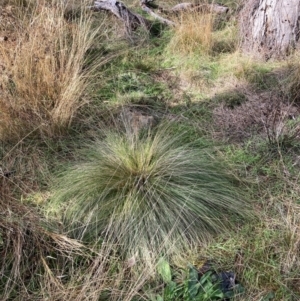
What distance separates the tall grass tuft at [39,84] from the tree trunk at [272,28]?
178cm

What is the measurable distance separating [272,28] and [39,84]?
2297 millimetres

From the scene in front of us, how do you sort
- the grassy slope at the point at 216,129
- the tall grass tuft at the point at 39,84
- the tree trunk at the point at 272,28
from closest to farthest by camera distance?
the grassy slope at the point at 216,129 < the tall grass tuft at the point at 39,84 < the tree trunk at the point at 272,28

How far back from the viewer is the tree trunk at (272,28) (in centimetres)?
378

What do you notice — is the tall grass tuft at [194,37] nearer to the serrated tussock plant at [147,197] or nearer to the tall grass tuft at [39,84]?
the tall grass tuft at [39,84]

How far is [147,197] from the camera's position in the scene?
6.82 feet

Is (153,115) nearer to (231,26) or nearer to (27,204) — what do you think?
(27,204)

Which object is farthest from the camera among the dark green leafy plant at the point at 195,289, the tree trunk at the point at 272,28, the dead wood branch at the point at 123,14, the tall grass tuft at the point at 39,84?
the dead wood branch at the point at 123,14

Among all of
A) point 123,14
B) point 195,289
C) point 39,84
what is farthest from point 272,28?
point 195,289

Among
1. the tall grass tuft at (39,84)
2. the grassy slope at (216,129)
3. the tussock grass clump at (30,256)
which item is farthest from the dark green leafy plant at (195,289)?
the tall grass tuft at (39,84)

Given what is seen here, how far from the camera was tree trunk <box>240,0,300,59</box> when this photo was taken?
3.78 m

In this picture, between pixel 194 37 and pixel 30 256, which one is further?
pixel 194 37

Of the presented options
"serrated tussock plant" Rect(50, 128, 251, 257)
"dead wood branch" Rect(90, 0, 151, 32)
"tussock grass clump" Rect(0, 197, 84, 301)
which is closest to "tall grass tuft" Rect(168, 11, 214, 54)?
"dead wood branch" Rect(90, 0, 151, 32)

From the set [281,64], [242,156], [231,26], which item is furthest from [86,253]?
[231,26]

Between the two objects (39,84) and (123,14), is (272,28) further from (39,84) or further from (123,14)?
(39,84)
